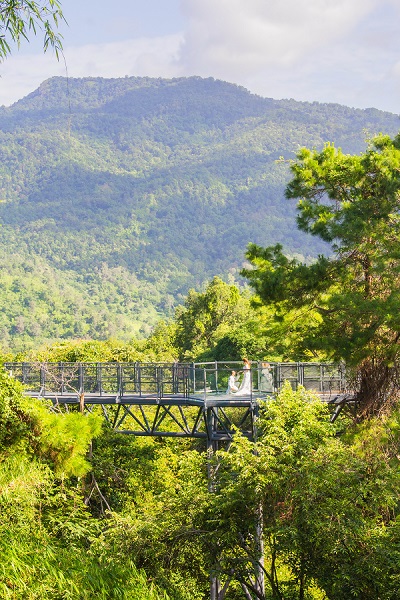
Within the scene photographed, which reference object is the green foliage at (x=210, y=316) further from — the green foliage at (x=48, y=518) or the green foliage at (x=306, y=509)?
the green foliage at (x=306, y=509)

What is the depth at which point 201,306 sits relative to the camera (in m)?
59.1

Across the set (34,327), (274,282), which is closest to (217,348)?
(274,282)

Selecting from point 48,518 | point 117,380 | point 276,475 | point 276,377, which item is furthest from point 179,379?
point 276,475

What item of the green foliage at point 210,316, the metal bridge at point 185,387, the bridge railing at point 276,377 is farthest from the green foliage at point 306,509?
the green foliage at point 210,316

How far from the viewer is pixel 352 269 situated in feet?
64.8

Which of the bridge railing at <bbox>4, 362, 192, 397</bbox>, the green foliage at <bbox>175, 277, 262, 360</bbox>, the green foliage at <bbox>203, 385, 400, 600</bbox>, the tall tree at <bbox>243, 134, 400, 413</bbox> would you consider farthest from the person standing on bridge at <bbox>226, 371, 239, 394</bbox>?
the green foliage at <bbox>175, 277, 262, 360</bbox>

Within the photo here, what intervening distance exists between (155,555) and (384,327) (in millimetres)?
8243

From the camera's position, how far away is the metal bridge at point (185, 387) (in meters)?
21.8

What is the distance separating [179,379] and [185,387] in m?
0.51

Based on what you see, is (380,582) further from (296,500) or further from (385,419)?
(385,419)

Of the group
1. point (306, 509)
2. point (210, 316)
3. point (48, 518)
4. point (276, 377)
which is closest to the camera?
point (306, 509)

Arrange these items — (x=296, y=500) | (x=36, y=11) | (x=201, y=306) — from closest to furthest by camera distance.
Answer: (x=36, y=11), (x=296, y=500), (x=201, y=306)

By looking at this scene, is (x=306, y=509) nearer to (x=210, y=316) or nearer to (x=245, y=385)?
(x=245, y=385)

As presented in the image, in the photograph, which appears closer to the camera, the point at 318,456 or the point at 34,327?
the point at 318,456
